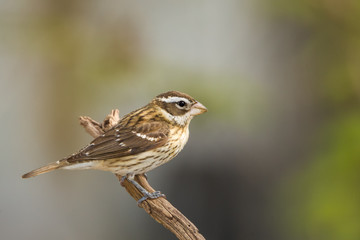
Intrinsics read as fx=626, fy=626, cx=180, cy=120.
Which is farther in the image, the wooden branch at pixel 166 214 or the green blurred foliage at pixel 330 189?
the green blurred foliage at pixel 330 189

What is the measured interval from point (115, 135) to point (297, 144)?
2472mm

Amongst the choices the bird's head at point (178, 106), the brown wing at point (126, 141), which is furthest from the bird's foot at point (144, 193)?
the bird's head at point (178, 106)

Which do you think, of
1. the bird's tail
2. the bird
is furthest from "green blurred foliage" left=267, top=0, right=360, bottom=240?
the bird's tail

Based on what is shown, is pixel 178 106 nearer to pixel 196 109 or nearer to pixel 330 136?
pixel 196 109

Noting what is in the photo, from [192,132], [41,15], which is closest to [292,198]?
[192,132]

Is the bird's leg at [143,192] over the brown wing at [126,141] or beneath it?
beneath

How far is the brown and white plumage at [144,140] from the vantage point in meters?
4.03

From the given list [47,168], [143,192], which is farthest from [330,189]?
[47,168]

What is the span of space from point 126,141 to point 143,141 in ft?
0.39

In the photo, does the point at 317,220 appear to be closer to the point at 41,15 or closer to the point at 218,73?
the point at 218,73

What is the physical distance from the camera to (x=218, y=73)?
18.8 feet

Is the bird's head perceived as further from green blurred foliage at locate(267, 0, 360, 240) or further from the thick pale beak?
green blurred foliage at locate(267, 0, 360, 240)

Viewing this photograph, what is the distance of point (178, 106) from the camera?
409 cm

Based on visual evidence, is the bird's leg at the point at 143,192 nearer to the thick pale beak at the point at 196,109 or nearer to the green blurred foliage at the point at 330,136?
the thick pale beak at the point at 196,109
